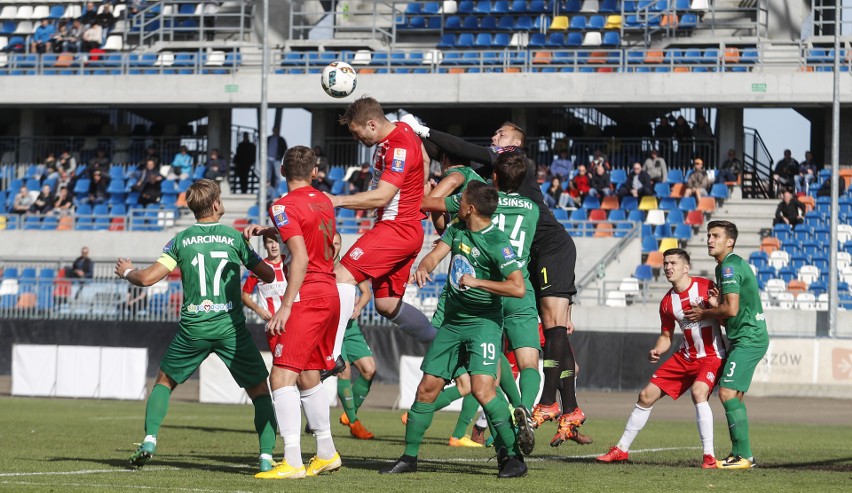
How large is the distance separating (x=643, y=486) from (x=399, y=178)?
2.86 metres

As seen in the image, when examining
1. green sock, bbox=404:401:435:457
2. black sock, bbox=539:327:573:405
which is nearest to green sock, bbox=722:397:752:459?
black sock, bbox=539:327:573:405

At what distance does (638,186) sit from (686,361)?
22.0 meters

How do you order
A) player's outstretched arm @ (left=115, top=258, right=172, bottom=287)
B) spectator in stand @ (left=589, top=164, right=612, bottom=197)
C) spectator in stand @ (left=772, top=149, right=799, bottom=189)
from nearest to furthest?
player's outstretched arm @ (left=115, top=258, right=172, bottom=287) < spectator in stand @ (left=589, top=164, right=612, bottom=197) < spectator in stand @ (left=772, top=149, right=799, bottom=189)

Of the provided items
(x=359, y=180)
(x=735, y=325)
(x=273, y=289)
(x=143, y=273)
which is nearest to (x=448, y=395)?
(x=273, y=289)

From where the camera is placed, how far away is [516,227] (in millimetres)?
10016

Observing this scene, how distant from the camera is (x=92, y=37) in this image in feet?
133

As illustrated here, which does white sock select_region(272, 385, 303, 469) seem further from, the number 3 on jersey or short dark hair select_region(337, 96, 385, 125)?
short dark hair select_region(337, 96, 385, 125)

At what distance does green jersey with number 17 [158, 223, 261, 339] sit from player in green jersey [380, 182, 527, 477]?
4.69ft

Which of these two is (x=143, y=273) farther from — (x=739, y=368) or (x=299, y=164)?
(x=739, y=368)

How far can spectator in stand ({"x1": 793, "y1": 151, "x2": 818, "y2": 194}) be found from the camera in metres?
33.4

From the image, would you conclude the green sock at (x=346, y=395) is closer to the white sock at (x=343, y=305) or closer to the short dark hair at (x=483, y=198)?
the white sock at (x=343, y=305)

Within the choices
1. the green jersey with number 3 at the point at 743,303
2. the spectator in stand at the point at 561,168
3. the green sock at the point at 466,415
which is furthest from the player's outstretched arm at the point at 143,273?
the spectator in stand at the point at 561,168

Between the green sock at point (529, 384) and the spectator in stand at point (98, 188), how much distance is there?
2882 centimetres

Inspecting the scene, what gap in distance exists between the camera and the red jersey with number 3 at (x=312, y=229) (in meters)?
9.05
